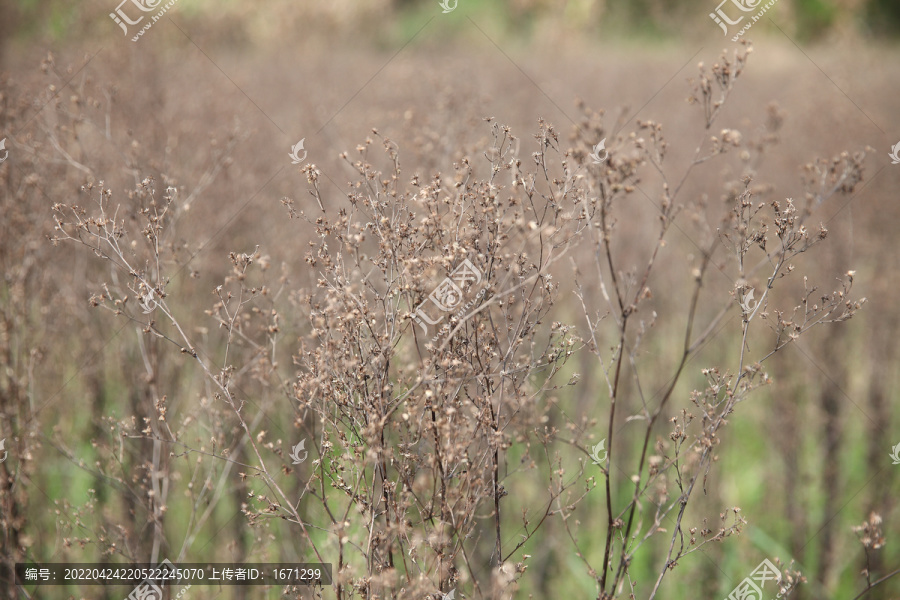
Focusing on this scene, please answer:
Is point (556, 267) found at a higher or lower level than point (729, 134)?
higher

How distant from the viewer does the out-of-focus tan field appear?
212cm

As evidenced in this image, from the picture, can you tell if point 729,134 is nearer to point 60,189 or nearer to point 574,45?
point 60,189

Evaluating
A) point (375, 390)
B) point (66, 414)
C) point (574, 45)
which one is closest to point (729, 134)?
point (375, 390)

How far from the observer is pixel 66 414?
4.68 m

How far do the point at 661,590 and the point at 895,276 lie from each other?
10.4 ft

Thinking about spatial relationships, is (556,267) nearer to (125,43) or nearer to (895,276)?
(895,276)

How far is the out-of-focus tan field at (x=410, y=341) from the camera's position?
212cm

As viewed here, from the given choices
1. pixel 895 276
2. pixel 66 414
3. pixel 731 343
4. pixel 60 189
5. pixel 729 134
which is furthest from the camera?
pixel 731 343

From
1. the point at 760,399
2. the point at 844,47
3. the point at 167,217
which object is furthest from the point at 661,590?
the point at 844,47

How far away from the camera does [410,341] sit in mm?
3752

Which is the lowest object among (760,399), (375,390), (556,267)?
(760,399)

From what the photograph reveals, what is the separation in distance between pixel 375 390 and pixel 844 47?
11496 millimetres

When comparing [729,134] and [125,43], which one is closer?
[729,134]

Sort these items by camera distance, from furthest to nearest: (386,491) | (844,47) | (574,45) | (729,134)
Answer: (574,45), (844,47), (386,491), (729,134)
